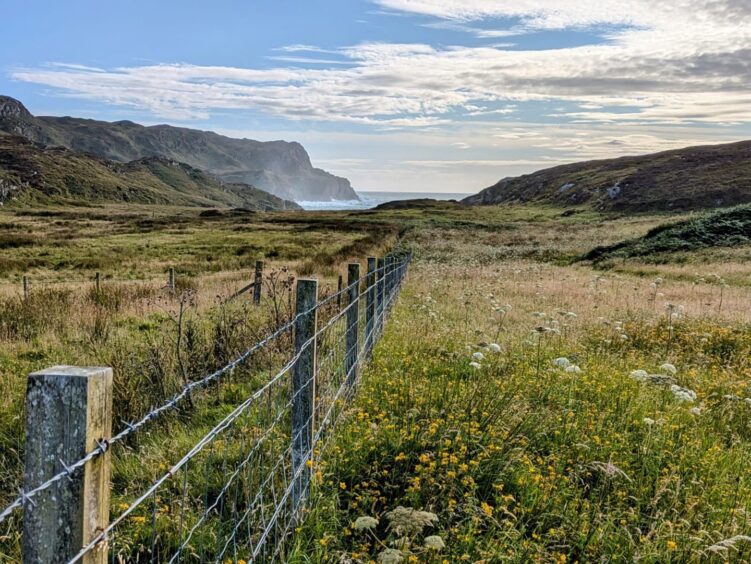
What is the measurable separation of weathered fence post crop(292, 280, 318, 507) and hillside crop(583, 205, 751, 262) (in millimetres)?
29979

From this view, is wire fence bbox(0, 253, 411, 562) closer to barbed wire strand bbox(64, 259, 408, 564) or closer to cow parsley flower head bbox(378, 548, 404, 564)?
barbed wire strand bbox(64, 259, 408, 564)

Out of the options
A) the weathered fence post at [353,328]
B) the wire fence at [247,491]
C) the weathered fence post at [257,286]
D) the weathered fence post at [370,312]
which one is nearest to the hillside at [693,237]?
the weathered fence post at [257,286]

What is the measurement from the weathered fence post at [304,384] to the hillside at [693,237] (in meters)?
30.0

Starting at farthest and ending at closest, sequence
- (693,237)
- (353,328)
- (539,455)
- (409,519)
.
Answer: (693,237)
(353,328)
(539,455)
(409,519)

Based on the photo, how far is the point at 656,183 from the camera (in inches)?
3802

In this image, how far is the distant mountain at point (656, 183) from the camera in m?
82.0

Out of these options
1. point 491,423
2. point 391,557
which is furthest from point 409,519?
point 491,423

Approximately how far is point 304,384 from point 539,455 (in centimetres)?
235

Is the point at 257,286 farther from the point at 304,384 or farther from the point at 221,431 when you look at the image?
the point at 304,384

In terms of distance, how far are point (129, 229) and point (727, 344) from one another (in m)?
59.3

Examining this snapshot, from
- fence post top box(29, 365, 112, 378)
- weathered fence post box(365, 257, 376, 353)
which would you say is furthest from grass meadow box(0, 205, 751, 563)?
fence post top box(29, 365, 112, 378)

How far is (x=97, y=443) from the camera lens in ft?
4.86

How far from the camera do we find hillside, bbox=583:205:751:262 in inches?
1226

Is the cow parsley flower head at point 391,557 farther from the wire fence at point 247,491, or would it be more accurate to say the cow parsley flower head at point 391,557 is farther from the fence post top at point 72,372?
the fence post top at point 72,372
